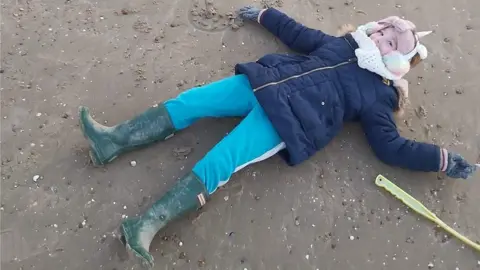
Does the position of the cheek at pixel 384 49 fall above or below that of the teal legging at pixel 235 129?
above

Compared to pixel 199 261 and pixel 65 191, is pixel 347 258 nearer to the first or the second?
pixel 199 261

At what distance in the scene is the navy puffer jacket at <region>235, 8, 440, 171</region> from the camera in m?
2.11

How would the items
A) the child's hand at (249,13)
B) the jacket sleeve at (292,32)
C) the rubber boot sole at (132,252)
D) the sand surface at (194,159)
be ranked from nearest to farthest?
the rubber boot sole at (132,252)
the sand surface at (194,159)
the jacket sleeve at (292,32)
the child's hand at (249,13)

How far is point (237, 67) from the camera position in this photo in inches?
87.1

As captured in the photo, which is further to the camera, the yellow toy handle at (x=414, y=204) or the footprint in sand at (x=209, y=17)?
the footprint in sand at (x=209, y=17)

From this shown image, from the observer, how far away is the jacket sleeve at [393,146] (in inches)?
84.3

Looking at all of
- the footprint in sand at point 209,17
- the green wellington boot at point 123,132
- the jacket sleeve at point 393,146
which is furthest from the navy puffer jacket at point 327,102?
the footprint in sand at point 209,17

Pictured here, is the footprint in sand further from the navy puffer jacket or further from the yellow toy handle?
the yellow toy handle

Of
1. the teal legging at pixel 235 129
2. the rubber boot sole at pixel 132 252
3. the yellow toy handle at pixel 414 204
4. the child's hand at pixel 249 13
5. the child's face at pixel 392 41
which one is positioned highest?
the child's face at pixel 392 41

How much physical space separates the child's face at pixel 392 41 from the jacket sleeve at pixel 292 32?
0.24 metres

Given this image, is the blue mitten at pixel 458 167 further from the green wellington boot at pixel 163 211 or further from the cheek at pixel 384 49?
the green wellington boot at pixel 163 211

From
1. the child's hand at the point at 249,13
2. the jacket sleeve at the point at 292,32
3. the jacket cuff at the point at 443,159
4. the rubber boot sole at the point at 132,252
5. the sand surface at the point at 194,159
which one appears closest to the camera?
the rubber boot sole at the point at 132,252

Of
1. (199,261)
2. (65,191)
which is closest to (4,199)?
(65,191)

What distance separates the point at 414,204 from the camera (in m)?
2.16
